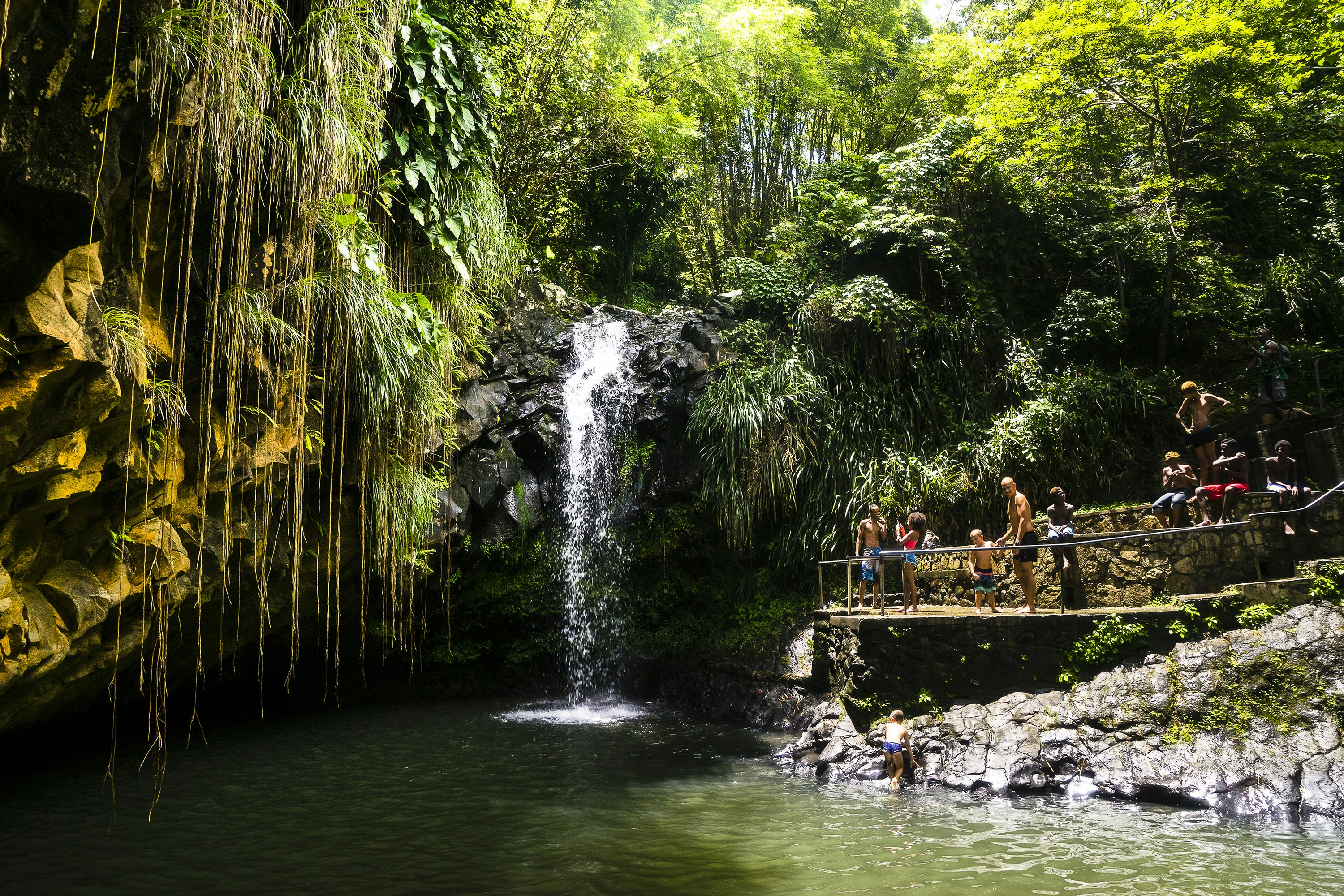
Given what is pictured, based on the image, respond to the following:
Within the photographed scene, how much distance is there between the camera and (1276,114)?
37.0 ft

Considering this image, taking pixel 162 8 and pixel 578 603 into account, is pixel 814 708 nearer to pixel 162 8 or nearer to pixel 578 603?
pixel 578 603

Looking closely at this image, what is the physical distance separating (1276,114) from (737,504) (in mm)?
9744

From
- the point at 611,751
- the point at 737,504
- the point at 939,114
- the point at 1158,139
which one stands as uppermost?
the point at 939,114

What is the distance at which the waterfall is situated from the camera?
12.2m

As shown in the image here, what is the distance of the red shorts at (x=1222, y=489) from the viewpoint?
8.06 m

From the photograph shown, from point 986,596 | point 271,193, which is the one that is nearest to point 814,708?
point 986,596

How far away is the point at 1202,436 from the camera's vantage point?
29.0 feet

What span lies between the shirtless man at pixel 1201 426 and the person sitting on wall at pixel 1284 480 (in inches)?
25.1

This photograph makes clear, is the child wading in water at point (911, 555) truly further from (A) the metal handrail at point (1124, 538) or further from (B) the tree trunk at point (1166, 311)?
(B) the tree trunk at point (1166, 311)

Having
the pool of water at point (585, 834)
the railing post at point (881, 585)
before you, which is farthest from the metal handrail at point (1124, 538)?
the pool of water at point (585, 834)

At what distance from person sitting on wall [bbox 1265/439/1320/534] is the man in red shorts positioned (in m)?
0.25

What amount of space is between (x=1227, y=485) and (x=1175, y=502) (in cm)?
53

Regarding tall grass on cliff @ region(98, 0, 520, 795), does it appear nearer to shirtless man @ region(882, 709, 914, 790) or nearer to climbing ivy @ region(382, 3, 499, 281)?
climbing ivy @ region(382, 3, 499, 281)

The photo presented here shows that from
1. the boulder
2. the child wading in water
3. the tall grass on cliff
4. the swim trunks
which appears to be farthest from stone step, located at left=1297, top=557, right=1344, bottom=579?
the boulder
